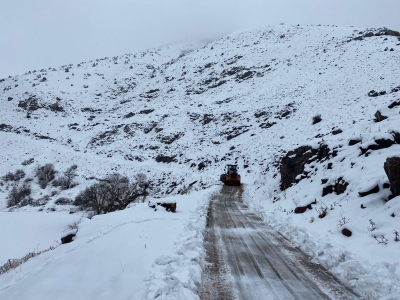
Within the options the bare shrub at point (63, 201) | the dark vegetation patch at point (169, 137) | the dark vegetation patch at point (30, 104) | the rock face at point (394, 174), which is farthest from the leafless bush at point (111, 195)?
the dark vegetation patch at point (30, 104)

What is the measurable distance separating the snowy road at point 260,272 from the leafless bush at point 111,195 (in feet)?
45.4

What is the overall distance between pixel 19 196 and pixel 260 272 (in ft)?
99.6

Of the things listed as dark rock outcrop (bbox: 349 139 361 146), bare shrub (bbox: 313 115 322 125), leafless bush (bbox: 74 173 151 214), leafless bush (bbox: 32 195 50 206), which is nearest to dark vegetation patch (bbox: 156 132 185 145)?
leafless bush (bbox: 74 173 151 214)

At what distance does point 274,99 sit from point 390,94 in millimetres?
16389

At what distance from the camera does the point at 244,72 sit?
182 feet

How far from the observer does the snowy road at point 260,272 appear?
356cm

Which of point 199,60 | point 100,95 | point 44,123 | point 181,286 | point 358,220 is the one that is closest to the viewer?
point 181,286

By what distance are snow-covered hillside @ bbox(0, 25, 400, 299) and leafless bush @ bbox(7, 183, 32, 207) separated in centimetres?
95

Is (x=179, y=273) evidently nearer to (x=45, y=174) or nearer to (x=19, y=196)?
(x=19, y=196)

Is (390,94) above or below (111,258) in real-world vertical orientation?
above

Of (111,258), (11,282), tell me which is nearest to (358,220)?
(111,258)

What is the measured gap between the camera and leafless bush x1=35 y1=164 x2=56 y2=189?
99.5 ft

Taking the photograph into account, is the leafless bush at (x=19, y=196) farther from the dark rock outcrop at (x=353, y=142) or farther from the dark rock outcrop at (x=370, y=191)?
the dark rock outcrop at (x=370, y=191)

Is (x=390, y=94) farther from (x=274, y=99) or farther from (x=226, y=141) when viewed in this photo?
(x=226, y=141)
